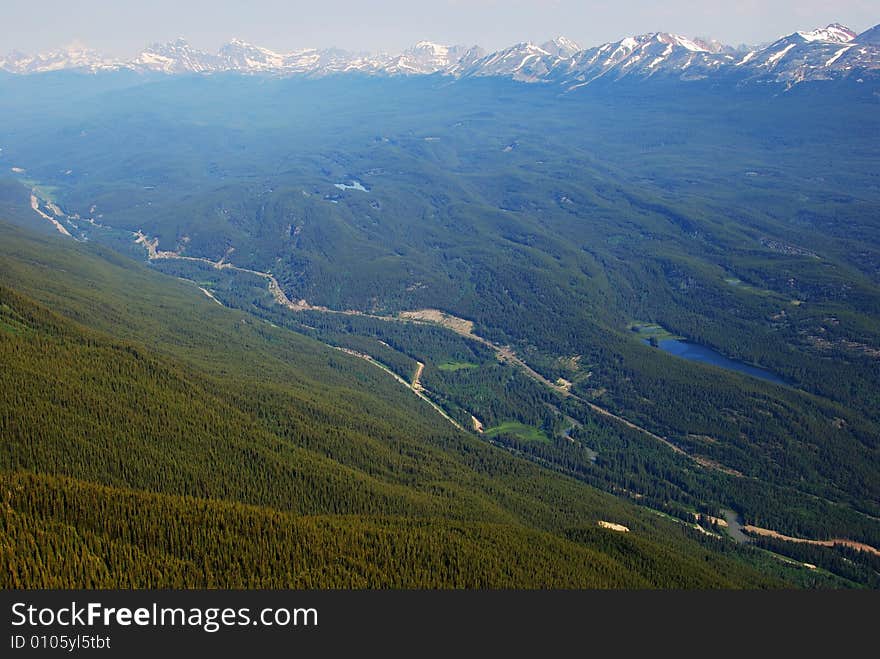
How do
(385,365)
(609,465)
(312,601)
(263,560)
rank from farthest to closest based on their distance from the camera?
(385,365)
(609,465)
(263,560)
(312,601)

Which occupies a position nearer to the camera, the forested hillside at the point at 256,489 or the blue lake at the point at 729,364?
the forested hillside at the point at 256,489

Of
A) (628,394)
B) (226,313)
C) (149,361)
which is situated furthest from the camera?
(226,313)

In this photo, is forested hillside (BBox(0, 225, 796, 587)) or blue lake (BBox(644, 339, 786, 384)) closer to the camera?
forested hillside (BBox(0, 225, 796, 587))

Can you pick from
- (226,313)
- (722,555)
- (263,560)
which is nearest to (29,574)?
(263,560)

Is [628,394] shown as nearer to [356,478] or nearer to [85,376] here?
[356,478]

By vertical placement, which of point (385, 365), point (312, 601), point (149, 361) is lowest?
point (385, 365)

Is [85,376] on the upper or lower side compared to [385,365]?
upper

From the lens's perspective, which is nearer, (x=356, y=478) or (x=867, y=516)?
(x=356, y=478)

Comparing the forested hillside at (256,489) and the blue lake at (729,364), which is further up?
the forested hillside at (256,489)

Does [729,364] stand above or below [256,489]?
below

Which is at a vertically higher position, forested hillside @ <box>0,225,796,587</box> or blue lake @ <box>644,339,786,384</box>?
forested hillside @ <box>0,225,796,587</box>

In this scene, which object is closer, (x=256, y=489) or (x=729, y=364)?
(x=256, y=489)
